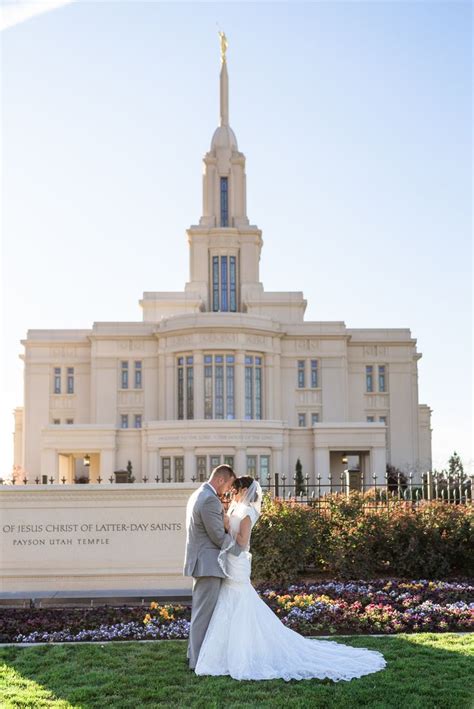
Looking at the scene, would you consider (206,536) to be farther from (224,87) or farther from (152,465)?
(224,87)

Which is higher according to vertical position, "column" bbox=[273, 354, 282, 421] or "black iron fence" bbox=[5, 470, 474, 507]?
"column" bbox=[273, 354, 282, 421]

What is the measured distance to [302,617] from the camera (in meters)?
10.3

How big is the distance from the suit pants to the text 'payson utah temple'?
30.3 metres

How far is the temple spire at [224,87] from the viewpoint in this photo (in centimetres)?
5594

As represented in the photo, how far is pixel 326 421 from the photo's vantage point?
45.5 m

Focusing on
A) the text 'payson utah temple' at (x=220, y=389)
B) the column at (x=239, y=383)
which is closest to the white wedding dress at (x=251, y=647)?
the text 'payson utah temple' at (x=220, y=389)

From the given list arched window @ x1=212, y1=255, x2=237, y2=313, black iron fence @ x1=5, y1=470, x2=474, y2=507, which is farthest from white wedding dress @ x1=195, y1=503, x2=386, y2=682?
arched window @ x1=212, y1=255, x2=237, y2=313

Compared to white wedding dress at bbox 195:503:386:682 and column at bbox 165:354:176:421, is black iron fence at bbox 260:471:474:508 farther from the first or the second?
column at bbox 165:354:176:421

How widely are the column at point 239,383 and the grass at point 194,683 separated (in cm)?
3354

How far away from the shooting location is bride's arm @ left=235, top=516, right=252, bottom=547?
26.5 ft

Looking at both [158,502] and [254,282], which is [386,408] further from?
[158,502]

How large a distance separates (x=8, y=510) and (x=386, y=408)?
36207mm

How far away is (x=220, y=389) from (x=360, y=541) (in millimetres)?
29160

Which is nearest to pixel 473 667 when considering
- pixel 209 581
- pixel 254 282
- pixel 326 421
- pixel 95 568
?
pixel 209 581
